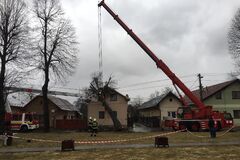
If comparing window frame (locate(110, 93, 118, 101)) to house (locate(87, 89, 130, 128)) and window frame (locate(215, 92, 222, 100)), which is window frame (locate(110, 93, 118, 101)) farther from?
window frame (locate(215, 92, 222, 100))

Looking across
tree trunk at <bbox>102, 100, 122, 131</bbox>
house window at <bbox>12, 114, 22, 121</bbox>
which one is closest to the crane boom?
tree trunk at <bbox>102, 100, 122, 131</bbox>

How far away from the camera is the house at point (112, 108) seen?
170 feet

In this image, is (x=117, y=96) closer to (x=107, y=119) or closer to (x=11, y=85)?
(x=107, y=119)

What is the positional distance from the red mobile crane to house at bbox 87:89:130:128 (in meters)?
14.2

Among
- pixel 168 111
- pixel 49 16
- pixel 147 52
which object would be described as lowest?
pixel 168 111

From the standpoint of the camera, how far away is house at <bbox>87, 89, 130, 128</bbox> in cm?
5184

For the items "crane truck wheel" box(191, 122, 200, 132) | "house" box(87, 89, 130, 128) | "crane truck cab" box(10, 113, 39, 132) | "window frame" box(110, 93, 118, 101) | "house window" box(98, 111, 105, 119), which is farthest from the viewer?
"house window" box(98, 111, 105, 119)

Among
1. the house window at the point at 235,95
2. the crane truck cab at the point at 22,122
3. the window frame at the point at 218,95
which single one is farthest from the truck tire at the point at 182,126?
the house window at the point at 235,95

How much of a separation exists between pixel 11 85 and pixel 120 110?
17.8 meters

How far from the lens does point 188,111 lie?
123ft

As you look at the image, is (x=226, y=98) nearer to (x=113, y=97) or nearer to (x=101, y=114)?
(x=113, y=97)

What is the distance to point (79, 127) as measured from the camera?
48688 mm

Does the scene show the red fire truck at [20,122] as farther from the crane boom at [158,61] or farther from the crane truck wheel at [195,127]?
the crane truck wheel at [195,127]

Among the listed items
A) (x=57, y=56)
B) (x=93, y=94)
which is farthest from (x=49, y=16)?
(x=93, y=94)
